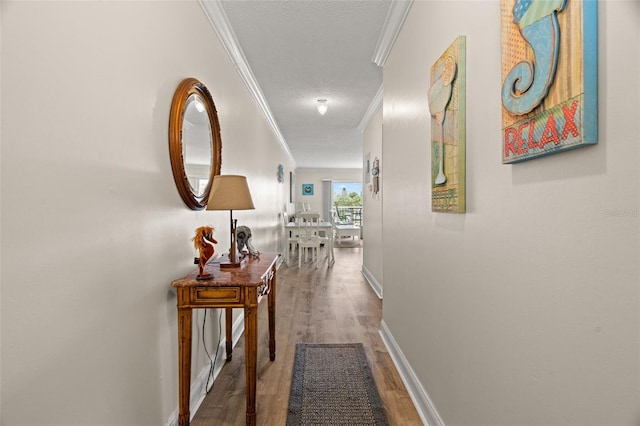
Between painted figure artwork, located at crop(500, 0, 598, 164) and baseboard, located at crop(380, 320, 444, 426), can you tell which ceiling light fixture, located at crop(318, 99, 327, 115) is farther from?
painted figure artwork, located at crop(500, 0, 598, 164)

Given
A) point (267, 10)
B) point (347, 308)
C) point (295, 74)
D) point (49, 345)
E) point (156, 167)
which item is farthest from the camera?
point (347, 308)

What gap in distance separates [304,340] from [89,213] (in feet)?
7.13

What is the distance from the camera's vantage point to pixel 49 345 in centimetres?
90

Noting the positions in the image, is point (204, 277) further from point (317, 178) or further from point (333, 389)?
point (317, 178)

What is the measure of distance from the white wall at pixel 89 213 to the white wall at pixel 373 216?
9.40 feet

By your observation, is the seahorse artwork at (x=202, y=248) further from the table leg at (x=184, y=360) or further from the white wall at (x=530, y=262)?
the white wall at (x=530, y=262)

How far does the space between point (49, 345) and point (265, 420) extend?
1252 millimetres

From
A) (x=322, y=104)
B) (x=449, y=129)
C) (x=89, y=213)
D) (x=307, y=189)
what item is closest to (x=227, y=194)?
(x=89, y=213)

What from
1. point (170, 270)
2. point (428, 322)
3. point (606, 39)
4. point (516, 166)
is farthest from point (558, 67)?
point (170, 270)

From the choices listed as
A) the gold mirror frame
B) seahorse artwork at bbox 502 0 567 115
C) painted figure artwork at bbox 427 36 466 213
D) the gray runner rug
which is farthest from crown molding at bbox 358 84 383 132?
seahorse artwork at bbox 502 0 567 115

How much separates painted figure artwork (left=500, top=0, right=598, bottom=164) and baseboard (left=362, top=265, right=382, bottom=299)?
11.1 feet

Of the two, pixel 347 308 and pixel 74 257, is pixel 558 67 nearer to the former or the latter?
pixel 74 257

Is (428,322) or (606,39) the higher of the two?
(606,39)

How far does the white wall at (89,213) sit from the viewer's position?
0.81m
